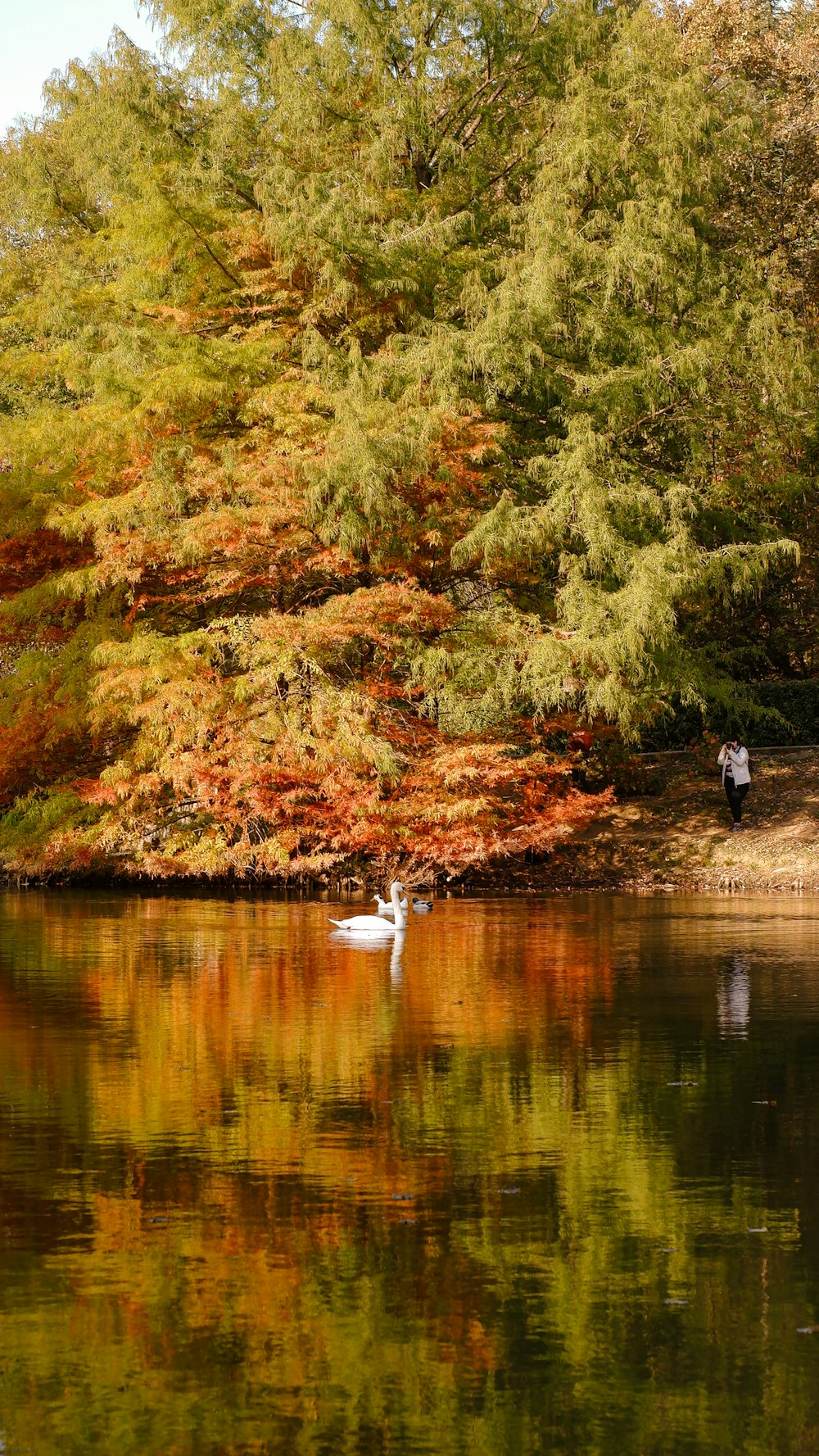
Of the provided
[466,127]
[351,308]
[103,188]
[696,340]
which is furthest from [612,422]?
[103,188]

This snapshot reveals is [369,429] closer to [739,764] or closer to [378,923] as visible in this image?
[739,764]

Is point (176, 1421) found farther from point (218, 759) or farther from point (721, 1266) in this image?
point (218, 759)

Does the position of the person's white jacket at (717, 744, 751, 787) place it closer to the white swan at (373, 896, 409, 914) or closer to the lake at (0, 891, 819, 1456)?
the white swan at (373, 896, 409, 914)

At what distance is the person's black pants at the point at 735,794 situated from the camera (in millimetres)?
27797

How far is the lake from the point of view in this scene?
15.4 ft

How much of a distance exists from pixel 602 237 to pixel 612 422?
3.11 metres

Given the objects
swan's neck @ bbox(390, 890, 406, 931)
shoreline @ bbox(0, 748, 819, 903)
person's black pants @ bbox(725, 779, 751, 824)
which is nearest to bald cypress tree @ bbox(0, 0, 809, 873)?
shoreline @ bbox(0, 748, 819, 903)

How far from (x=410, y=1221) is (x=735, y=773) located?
21.9m

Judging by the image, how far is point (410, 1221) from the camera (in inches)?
253

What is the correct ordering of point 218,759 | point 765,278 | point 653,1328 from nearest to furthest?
point 653,1328
point 218,759
point 765,278

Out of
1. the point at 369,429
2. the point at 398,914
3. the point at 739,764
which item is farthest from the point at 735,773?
the point at 398,914

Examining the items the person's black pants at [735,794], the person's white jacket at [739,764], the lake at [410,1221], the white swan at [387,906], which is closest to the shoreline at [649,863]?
the person's black pants at [735,794]

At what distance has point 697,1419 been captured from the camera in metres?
4.60

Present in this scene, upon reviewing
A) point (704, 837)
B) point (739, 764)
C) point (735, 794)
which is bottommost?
point (704, 837)
